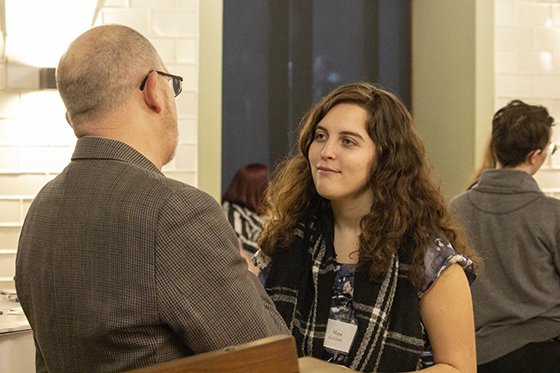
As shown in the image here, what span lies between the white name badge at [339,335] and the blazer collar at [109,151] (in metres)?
0.75

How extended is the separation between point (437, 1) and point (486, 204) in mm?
1946

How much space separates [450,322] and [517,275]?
3.47 feet

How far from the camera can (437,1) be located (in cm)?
411

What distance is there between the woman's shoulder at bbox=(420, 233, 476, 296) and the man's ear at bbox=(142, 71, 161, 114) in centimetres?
83

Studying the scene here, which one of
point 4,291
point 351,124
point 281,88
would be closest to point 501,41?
point 281,88

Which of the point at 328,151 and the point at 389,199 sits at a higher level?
the point at 328,151

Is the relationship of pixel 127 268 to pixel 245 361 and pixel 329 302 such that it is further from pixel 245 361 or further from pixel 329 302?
pixel 329 302

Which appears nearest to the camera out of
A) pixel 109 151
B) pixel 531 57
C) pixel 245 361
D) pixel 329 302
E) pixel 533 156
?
pixel 245 361

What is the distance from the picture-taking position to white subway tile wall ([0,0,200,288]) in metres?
2.90

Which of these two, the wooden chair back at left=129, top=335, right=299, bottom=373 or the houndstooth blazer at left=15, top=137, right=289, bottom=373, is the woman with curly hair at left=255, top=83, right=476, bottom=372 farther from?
the wooden chair back at left=129, top=335, right=299, bottom=373

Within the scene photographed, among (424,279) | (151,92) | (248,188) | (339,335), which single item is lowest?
(339,335)

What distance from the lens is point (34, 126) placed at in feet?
9.60

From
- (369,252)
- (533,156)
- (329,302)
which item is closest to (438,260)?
(369,252)

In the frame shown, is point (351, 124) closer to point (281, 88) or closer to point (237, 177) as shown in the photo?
point (237, 177)
